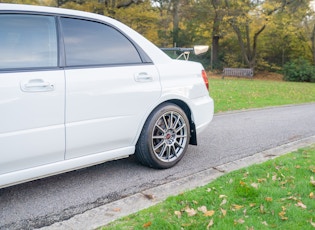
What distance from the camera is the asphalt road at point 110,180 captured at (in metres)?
2.72

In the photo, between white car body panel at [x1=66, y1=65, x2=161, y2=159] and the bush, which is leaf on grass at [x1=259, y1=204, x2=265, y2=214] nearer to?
white car body panel at [x1=66, y1=65, x2=161, y2=159]

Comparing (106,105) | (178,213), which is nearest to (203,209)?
(178,213)

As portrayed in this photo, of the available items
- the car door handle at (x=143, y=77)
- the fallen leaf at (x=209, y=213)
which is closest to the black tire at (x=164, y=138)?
the car door handle at (x=143, y=77)

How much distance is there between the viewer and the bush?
21719 millimetres

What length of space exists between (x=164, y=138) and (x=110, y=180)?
767mm

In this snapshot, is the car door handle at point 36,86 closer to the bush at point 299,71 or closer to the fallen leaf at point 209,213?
the fallen leaf at point 209,213

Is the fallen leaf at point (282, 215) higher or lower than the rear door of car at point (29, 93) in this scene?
lower

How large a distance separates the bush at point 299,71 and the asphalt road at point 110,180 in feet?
57.9

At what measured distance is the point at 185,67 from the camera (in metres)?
3.93

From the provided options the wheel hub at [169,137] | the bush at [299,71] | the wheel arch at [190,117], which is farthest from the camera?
the bush at [299,71]

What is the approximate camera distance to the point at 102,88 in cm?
306

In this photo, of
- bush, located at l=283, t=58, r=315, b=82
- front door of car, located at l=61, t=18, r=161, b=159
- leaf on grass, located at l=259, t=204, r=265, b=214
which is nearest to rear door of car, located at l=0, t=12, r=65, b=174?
front door of car, located at l=61, t=18, r=161, b=159

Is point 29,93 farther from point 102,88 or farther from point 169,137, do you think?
point 169,137

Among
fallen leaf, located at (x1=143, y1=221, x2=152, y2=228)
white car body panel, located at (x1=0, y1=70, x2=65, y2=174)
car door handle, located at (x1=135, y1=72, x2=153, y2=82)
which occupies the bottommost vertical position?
fallen leaf, located at (x1=143, y1=221, x2=152, y2=228)
